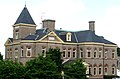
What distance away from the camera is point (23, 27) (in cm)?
5959

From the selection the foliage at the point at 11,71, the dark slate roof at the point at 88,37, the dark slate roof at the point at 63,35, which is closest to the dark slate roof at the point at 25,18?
the dark slate roof at the point at 63,35

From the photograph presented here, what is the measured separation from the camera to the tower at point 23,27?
59.5 metres

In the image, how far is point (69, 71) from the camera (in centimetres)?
4866

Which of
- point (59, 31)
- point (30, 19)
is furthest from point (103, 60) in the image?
point (30, 19)

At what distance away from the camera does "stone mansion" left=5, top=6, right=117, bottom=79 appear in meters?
58.3

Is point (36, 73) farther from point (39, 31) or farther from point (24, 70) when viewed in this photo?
point (39, 31)

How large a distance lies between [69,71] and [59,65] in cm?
154

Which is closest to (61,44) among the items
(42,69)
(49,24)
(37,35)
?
(49,24)

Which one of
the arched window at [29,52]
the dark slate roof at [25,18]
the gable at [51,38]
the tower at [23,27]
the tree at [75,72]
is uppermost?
the dark slate roof at [25,18]

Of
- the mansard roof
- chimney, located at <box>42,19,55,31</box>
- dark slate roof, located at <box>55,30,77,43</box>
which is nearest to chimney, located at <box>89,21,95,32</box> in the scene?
the mansard roof

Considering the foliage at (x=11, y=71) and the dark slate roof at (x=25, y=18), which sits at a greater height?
the dark slate roof at (x=25, y=18)

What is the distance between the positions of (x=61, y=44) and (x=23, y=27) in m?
6.71

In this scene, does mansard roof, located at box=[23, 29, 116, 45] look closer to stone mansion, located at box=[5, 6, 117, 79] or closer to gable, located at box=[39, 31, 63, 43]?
stone mansion, located at box=[5, 6, 117, 79]

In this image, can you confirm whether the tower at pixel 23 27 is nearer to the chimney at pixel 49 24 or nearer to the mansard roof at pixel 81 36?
the mansard roof at pixel 81 36
